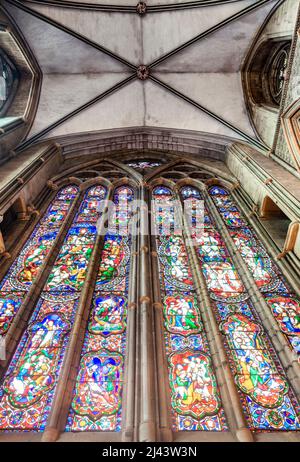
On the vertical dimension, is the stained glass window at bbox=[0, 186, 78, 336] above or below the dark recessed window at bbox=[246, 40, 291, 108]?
below

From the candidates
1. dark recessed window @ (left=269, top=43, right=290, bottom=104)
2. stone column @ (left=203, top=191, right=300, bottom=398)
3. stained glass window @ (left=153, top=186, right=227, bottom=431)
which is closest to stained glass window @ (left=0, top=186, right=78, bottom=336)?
stained glass window @ (left=153, top=186, right=227, bottom=431)

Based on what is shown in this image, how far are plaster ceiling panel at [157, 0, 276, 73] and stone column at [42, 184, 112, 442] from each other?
7624mm

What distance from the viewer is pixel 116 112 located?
453 inches

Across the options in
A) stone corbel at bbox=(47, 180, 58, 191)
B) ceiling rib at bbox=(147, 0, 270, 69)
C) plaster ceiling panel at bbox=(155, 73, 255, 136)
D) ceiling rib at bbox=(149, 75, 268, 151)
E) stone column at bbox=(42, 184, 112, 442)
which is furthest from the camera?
plaster ceiling panel at bbox=(155, 73, 255, 136)

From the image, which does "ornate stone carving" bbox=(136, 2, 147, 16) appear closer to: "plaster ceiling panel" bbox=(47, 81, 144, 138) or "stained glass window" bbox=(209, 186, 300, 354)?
"plaster ceiling panel" bbox=(47, 81, 144, 138)

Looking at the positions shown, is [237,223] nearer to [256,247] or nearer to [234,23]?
[256,247]

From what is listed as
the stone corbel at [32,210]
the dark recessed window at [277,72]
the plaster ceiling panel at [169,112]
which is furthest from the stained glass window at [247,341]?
the plaster ceiling panel at [169,112]

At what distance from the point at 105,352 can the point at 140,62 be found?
940 cm

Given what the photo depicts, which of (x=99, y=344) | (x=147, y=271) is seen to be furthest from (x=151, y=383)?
(x=147, y=271)

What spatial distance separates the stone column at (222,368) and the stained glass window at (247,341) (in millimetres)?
158

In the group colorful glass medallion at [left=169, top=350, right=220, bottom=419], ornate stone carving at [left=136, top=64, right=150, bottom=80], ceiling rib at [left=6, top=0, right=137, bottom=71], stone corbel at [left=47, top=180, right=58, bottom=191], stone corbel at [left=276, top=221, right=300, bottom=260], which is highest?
ornate stone carving at [left=136, top=64, right=150, bottom=80]

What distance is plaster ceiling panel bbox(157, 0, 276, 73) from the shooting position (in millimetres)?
9945

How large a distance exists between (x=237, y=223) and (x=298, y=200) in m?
1.71
